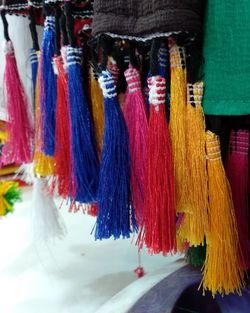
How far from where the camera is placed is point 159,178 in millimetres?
479

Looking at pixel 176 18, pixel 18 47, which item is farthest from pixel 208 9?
pixel 18 47

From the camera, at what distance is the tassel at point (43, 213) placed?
82 centimetres

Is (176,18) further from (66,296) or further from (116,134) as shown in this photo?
(66,296)

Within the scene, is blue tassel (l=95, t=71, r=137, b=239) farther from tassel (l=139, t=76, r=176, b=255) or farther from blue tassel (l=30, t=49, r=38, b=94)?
blue tassel (l=30, t=49, r=38, b=94)

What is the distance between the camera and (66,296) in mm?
822

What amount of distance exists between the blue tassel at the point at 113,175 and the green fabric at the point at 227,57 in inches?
4.5

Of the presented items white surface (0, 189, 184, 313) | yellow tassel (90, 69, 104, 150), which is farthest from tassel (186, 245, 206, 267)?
yellow tassel (90, 69, 104, 150)

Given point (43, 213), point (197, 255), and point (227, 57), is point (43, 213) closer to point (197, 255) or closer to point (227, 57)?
point (197, 255)

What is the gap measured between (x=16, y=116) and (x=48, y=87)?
0.13 metres

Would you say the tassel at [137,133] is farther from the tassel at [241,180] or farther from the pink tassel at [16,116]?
the pink tassel at [16,116]

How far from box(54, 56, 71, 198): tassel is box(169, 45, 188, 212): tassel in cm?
17

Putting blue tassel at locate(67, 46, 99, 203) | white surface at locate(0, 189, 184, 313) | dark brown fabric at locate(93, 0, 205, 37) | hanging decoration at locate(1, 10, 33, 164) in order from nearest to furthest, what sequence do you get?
dark brown fabric at locate(93, 0, 205, 37)
blue tassel at locate(67, 46, 99, 203)
hanging decoration at locate(1, 10, 33, 164)
white surface at locate(0, 189, 184, 313)

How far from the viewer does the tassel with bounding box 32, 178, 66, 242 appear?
0.82m

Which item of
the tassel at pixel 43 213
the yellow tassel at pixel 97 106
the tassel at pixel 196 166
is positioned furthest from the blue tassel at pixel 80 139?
the tassel at pixel 43 213
